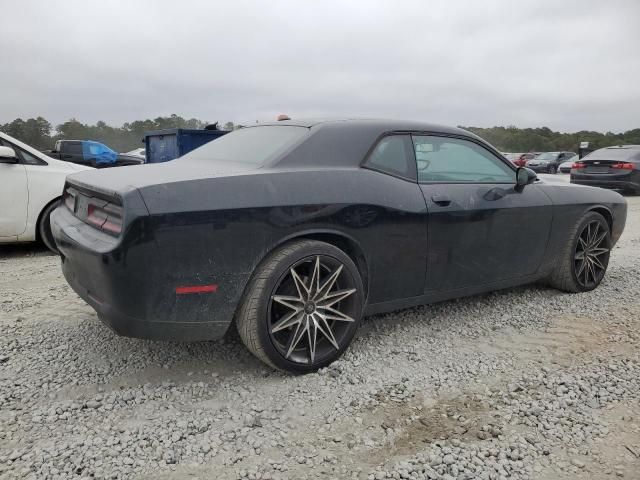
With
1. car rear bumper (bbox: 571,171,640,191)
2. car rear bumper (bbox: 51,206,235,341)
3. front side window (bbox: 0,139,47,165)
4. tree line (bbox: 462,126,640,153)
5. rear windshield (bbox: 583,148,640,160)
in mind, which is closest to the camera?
car rear bumper (bbox: 51,206,235,341)

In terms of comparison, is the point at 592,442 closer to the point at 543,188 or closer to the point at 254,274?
the point at 254,274

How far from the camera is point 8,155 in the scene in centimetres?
547

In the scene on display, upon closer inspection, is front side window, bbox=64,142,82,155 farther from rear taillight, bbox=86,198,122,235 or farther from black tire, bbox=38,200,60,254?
rear taillight, bbox=86,198,122,235

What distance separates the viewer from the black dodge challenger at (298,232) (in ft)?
8.00

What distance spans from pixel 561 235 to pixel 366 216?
206 cm

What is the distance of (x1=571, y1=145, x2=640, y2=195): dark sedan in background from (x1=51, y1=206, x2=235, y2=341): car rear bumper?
42.8 feet

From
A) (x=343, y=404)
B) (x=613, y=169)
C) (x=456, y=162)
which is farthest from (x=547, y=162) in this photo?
(x=343, y=404)

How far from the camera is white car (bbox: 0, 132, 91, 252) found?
5520mm

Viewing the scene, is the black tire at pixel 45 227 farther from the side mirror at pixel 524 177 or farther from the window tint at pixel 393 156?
the side mirror at pixel 524 177

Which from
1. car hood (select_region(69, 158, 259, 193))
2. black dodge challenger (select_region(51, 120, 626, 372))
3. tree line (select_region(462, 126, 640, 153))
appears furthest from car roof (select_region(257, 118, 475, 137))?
tree line (select_region(462, 126, 640, 153))

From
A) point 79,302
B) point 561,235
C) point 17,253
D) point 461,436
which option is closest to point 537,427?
point 461,436

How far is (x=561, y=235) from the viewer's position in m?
→ 4.15

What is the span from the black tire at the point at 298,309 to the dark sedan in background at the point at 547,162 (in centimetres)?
2859

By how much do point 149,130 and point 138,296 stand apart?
17369 mm
